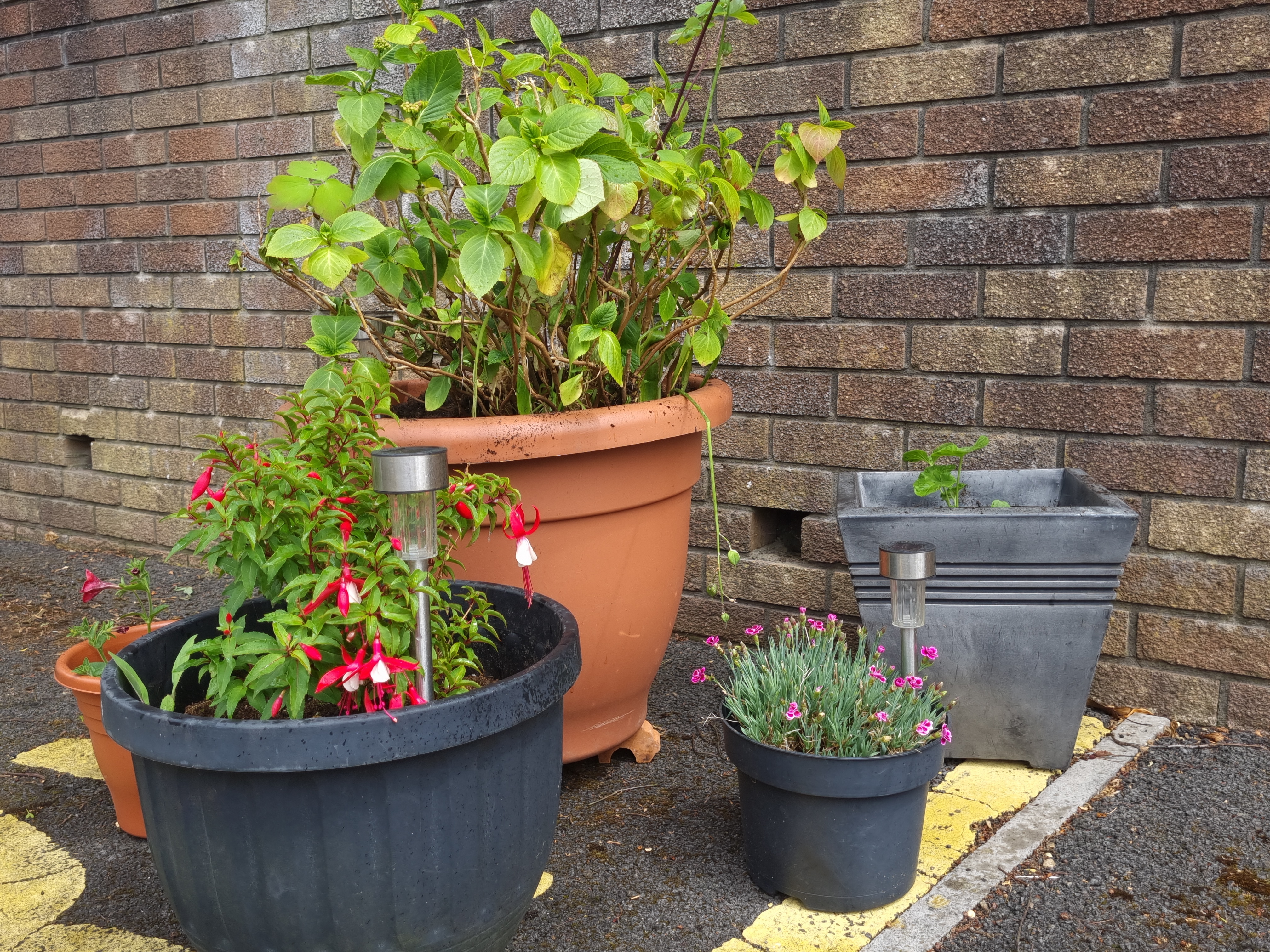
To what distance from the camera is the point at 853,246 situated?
8.01 feet

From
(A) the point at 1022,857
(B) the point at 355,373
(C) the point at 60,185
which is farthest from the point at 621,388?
(C) the point at 60,185

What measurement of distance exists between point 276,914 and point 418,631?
334mm

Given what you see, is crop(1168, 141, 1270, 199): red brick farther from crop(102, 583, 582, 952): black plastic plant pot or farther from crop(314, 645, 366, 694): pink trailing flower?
crop(314, 645, 366, 694): pink trailing flower

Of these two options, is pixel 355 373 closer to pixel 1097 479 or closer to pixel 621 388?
pixel 621 388

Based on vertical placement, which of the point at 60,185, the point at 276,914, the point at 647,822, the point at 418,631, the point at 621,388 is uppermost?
the point at 60,185

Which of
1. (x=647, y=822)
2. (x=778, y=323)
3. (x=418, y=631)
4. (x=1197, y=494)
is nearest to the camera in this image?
(x=418, y=631)

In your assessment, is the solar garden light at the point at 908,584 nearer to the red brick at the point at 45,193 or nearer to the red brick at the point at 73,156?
the red brick at the point at 73,156

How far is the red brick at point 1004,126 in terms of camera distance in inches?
85.1

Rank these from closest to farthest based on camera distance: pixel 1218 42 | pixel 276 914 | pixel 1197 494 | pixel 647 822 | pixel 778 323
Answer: pixel 276 914 → pixel 647 822 → pixel 1218 42 → pixel 1197 494 → pixel 778 323

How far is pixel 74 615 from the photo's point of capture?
316 centimetres

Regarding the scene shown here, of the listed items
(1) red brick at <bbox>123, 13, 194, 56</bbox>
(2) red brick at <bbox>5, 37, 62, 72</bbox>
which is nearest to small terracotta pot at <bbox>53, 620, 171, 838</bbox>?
(1) red brick at <bbox>123, 13, 194, 56</bbox>

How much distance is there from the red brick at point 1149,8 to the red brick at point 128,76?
2.84 meters

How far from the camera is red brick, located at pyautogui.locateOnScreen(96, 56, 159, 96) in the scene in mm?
3496

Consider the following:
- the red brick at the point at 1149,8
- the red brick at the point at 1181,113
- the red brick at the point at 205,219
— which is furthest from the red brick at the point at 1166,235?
the red brick at the point at 205,219
